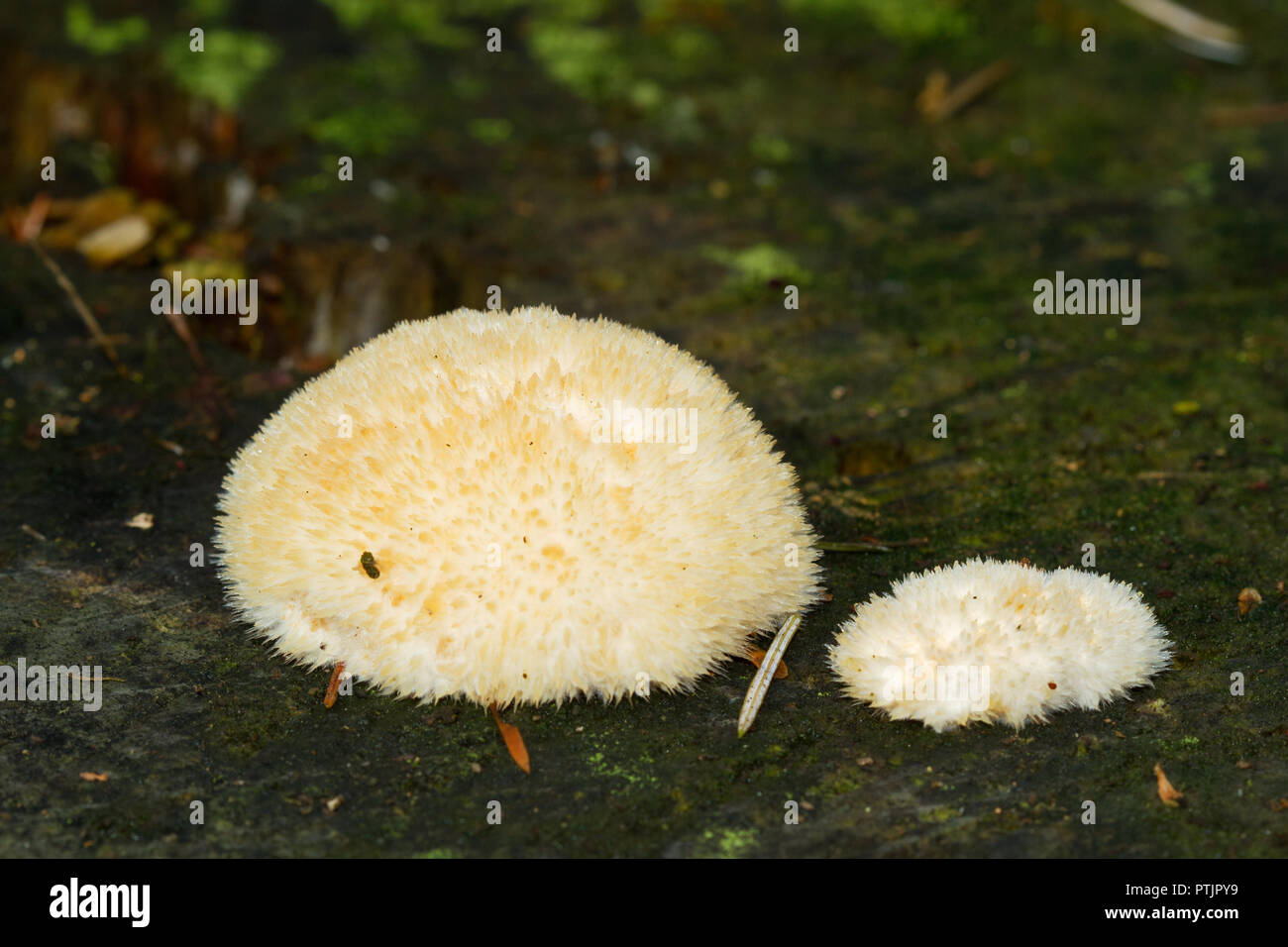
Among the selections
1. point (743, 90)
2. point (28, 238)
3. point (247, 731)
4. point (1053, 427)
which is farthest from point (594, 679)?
point (743, 90)

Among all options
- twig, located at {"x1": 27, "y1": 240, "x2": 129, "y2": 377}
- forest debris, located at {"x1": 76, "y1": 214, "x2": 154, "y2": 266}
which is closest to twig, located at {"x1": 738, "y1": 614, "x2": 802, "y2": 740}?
twig, located at {"x1": 27, "y1": 240, "x2": 129, "y2": 377}

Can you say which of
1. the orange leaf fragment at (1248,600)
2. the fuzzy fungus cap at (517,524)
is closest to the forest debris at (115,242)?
the fuzzy fungus cap at (517,524)

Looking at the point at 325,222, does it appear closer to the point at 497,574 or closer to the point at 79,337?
the point at 79,337

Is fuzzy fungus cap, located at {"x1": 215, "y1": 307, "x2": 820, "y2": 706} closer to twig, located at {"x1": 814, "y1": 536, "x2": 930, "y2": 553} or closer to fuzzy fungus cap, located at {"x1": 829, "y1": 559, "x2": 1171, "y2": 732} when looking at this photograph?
fuzzy fungus cap, located at {"x1": 829, "y1": 559, "x2": 1171, "y2": 732}

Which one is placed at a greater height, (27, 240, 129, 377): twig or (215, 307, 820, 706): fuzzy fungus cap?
(27, 240, 129, 377): twig

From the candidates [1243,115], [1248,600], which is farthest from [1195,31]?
[1248,600]

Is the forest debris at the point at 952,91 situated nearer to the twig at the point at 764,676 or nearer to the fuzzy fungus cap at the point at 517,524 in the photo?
the fuzzy fungus cap at the point at 517,524

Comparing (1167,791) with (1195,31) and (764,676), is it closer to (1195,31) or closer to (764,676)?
(764,676)

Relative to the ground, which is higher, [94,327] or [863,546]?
[94,327]

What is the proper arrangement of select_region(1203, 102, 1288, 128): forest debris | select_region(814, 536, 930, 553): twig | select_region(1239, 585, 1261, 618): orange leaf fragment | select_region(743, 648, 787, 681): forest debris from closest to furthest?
select_region(743, 648, 787, 681): forest debris, select_region(1239, 585, 1261, 618): orange leaf fragment, select_region(814, 536, 930, 553): twig, select_region(1203, 102, 1288, 128): forest debris
